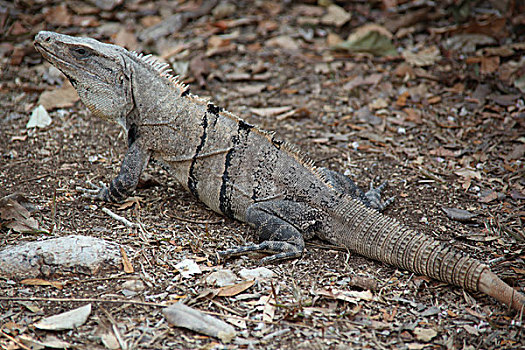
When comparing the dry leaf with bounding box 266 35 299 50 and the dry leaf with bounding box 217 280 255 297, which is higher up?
the dry leaf with bounding box 266 35 299 50

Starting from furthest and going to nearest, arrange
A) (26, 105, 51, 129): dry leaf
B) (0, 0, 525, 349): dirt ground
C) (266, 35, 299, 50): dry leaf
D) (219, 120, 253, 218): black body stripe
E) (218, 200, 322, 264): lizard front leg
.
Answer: (266, 35, 299, 50): dry leaf < (26, 105, 51, 129): dry leaf < (219, 120, 253, 218): black body stripe < (218, 200, 322, 264): lizard front leg < (0, 0, 525, 349): dirt ground

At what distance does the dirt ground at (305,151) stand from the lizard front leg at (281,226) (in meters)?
0.12

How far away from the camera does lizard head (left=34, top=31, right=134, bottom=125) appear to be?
5.39m

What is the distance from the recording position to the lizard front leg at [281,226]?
16.0ft

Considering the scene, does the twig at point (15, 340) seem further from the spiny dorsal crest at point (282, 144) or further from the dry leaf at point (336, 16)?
the dry leaf at point (336, 16)

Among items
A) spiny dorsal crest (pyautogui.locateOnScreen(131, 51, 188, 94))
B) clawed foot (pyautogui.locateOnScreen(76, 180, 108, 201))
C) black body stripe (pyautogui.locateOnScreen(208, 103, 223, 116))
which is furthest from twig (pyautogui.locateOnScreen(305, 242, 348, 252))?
clawed foot (pyautogui.locateOnScreen(76, 180, 108, 201))

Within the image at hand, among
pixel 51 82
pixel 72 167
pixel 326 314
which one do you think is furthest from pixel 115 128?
pixel 326 314

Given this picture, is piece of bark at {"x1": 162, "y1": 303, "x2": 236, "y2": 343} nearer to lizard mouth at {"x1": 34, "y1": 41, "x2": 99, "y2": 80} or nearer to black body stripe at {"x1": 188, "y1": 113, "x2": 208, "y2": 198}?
black body stripe at {"x1": 188, "y1": 113, "x2": 208, "y2": 198}

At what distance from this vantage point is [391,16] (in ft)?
30.9

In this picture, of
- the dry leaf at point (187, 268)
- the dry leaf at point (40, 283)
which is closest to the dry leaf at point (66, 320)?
the dry leaf at point (40, 283)

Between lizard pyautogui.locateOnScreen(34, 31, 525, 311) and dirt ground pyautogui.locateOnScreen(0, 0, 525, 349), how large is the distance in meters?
0.23

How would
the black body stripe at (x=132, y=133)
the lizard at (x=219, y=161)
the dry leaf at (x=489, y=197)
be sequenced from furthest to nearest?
the dry leaf at (x=489, y=197) → the black body stripe at (x=132, y=133) → the lizard at (x=219, y=161)

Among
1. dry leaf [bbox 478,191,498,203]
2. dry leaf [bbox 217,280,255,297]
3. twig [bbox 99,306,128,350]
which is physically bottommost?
dry leaf [bbox 217,280,255,297]

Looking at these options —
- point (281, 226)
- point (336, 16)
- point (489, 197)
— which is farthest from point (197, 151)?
point (336, 16)
